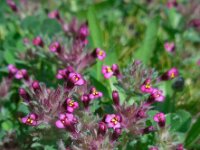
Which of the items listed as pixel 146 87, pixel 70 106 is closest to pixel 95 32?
pixel 146 87

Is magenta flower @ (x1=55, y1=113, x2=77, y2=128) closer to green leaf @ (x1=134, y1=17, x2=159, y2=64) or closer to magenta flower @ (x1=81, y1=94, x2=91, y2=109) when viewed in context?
magenta flower @ (x1=81, y1=94, x2=91, y2=109)

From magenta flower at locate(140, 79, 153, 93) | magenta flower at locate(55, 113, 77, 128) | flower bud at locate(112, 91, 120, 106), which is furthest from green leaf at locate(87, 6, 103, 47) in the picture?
magenta flower at locate(55, 113, 77, 128)

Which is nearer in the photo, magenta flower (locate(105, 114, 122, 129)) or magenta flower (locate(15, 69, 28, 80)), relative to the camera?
magenta flower (locate(105, 114, 122, 129))

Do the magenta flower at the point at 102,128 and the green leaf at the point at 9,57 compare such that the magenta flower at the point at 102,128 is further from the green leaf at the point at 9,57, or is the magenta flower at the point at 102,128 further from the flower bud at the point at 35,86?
the green leaf at the point at 9,57

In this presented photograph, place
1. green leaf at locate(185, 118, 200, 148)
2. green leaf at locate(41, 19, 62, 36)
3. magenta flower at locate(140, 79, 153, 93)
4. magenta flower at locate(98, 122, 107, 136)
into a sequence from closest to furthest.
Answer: magenta flower at locate(98, 122, 107, 136) < magenta flower at locate(140, 79, 153, 93) < green leaf at locate(185, 118, 200, 148) < green leaf at locate(41, 19, 62, 36)

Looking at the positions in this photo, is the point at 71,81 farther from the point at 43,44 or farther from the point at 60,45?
the point at 43,44

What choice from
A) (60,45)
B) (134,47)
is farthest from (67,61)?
(134,47)
